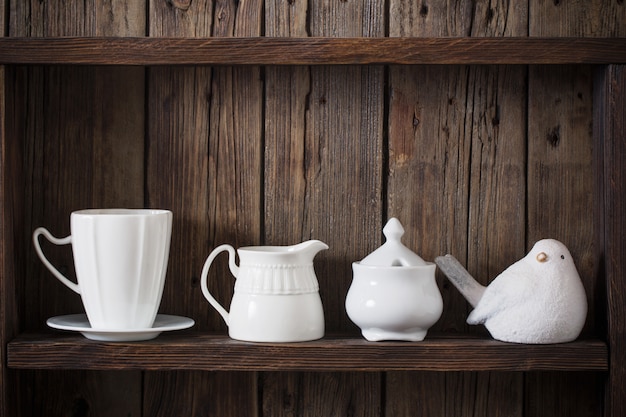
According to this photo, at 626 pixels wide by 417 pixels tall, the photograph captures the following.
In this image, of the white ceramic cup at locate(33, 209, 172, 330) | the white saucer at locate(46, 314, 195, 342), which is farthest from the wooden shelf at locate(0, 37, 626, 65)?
the white saucer at locate(46, 314, 195, 342)

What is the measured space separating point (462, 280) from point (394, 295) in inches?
3.9

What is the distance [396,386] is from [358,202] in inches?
9.0

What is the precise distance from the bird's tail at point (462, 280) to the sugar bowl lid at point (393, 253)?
4cm

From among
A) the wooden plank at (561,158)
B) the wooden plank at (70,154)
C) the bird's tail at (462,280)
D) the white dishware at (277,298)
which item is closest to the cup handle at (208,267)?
the white dishware at (277,298)

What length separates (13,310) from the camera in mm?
934

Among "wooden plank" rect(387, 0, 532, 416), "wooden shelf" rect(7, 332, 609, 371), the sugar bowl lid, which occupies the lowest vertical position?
"wooden shelf" rect(7, 332, 609, 371)

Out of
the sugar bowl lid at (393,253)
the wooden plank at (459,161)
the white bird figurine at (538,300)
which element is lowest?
the white bird figurine at (538,300)

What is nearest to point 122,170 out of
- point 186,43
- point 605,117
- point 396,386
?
point 186,43

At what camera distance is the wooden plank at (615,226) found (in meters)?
0.88

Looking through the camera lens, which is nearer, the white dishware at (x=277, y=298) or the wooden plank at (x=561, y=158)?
the white dishware at (x=277, y=298)

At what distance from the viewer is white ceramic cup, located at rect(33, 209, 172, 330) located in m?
0.89

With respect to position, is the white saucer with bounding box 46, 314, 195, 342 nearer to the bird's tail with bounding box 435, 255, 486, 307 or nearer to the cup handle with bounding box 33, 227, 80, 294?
the cup handle with bounding box 33, 227, 80, 294

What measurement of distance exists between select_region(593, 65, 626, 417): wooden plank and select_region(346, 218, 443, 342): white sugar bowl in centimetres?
19

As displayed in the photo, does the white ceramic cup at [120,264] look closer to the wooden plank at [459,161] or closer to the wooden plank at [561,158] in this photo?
the wooden plank at [459,161]
